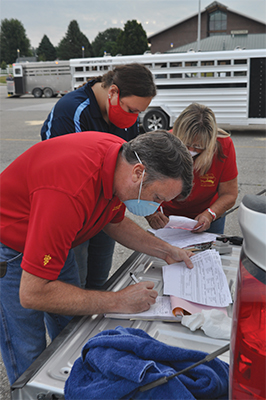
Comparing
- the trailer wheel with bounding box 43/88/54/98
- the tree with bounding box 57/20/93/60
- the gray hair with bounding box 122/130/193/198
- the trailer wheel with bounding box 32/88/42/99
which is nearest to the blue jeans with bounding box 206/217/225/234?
the gray hair with bounding box 122/130/193/198

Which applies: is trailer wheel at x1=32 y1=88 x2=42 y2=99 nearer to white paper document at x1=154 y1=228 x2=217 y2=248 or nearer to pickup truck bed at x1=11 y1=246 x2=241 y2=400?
white paper document at x1=154 y1=228 x2=217 y2=248

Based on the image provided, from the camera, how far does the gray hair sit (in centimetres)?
127

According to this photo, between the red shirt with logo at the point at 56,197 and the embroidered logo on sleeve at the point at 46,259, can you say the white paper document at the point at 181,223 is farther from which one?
the embroidered logo on sleeve at the point at 46,259

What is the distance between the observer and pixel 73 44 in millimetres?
56938

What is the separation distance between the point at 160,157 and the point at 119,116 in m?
1.16

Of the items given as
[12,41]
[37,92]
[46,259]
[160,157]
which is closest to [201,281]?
[160,157]

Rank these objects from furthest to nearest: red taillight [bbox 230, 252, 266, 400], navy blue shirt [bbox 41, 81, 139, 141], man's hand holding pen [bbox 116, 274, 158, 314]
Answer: navy blue shirt [bbox 41, 81, 139, 141] → man's hand holding pen [bbox 116, 274, 158, 314] → red taillight [bbox 230, 252, 266, 400]

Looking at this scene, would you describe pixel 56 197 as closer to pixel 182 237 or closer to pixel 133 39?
pixel 182 237

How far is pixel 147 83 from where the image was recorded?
2.19 meters

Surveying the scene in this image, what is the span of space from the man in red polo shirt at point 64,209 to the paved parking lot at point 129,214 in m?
0.83

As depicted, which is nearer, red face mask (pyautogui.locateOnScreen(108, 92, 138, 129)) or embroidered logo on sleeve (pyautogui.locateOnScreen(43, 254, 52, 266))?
embroidered logo on sleeve (pyautogui.locateOnScreen(43, 254, 52, 266))

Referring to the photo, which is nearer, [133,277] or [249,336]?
[249,336]

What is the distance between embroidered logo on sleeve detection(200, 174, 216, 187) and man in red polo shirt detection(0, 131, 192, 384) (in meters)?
0.92

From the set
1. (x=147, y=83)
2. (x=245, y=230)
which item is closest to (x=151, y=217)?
(x=147, y=83)
